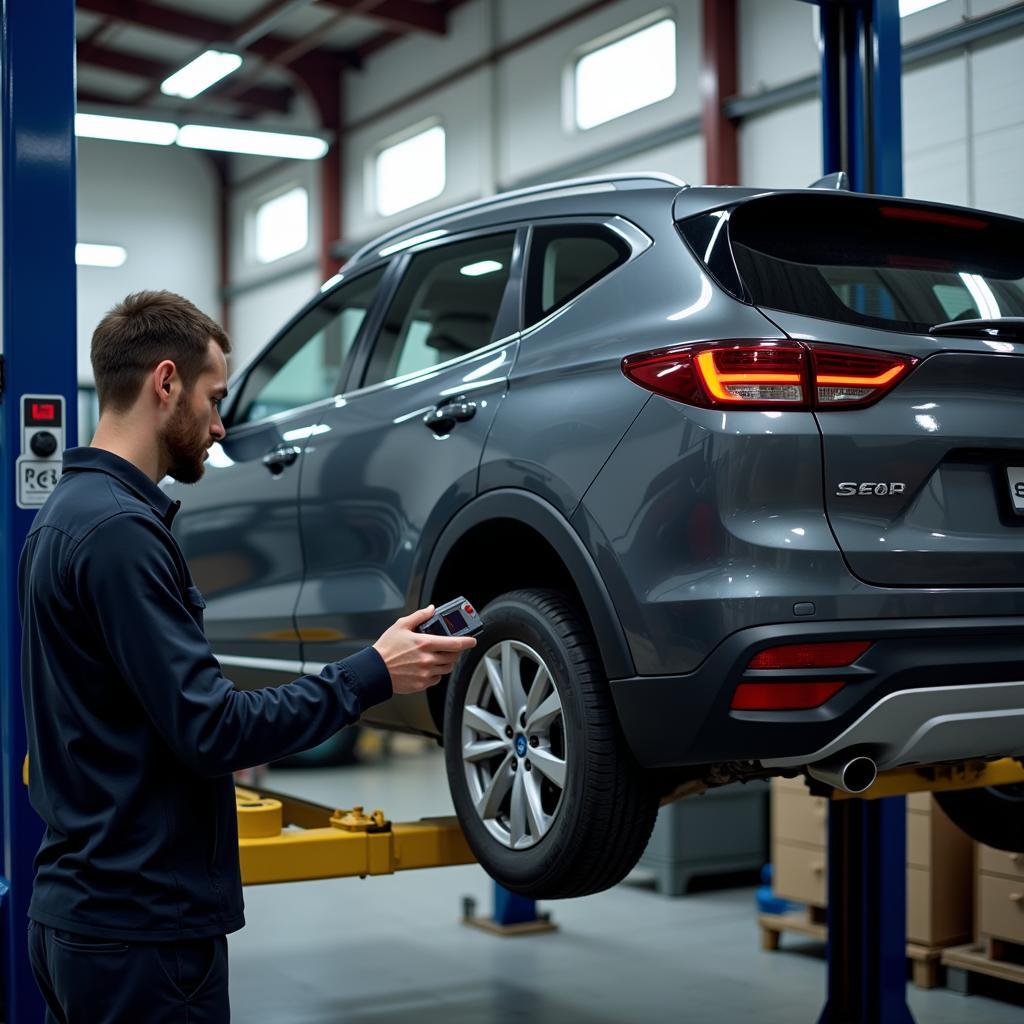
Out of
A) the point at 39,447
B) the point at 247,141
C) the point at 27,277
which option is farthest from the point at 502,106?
the point at 39,447

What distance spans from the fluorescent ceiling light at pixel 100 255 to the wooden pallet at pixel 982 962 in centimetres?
1311

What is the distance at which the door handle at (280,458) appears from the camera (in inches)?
149

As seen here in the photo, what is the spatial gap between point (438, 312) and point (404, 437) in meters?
0.52

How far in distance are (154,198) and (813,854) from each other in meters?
13.5

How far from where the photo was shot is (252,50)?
571 inches

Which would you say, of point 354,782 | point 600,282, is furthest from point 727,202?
point 354,782

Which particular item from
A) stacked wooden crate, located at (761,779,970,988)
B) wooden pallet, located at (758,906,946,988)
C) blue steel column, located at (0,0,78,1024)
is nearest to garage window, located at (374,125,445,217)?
wooden pallet, located at (758,906,946,988)

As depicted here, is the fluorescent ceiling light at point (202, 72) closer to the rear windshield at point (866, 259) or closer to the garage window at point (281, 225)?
the garage window at point (281, 225)

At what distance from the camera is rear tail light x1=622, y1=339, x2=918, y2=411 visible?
2422mm

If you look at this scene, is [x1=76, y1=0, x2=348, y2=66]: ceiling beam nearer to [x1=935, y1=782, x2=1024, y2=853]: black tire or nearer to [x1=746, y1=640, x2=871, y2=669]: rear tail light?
[x1=935, y1=782, x2=1024, y2=853]: black tire

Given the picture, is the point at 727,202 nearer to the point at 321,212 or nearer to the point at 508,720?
the point at 508,720

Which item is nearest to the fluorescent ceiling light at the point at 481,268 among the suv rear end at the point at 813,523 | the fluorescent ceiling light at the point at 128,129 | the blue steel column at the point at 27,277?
the suv rear end at the point at 813,523

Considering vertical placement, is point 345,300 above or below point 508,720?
above

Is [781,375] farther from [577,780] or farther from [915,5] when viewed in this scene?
[915,5]
